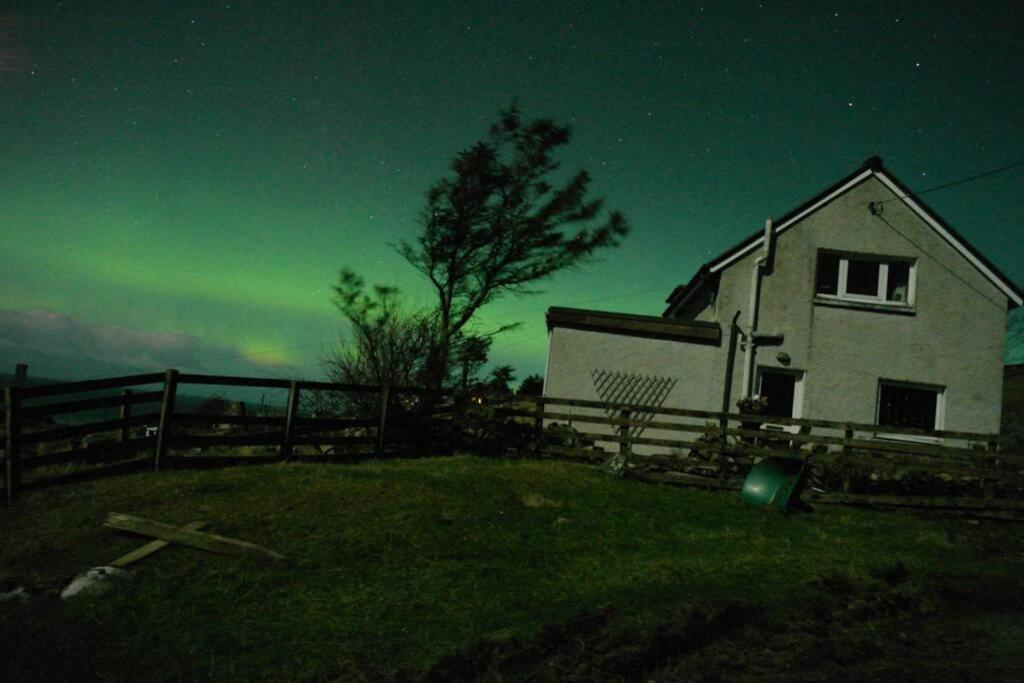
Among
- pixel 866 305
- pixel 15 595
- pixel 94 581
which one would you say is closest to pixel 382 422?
pixel 94 581

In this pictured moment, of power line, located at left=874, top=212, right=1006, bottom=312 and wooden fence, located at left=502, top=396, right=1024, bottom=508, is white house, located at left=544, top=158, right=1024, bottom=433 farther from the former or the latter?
wooden fence, located at left=502, top=396, right=1024, bottom=508

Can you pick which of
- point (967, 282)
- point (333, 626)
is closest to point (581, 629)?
point (333, 626)

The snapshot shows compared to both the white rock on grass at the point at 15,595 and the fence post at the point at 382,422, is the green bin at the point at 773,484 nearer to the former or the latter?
the fence post at the point at 382,422

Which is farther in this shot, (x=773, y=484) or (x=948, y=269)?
(x=948, y=269)

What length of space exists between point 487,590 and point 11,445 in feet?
20.3

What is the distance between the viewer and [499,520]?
23.4 ft

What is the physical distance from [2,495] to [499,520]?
5.90 meters

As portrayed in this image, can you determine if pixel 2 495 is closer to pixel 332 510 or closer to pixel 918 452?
pixel 332 510

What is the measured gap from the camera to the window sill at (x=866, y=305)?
45.4 ft

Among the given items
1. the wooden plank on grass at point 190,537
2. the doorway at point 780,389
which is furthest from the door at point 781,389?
the wooden plank on grass at point 190,537

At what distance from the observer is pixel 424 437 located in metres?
12.1

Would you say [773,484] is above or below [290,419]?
below

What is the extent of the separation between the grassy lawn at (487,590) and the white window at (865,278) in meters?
6.93

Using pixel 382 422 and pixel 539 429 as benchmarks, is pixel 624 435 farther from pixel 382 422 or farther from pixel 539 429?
pixel 382 422
